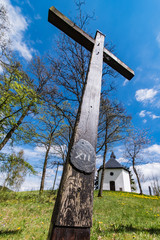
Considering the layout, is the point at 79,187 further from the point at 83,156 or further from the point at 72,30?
the point at 72,30

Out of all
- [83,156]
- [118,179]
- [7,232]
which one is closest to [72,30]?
[83,156]

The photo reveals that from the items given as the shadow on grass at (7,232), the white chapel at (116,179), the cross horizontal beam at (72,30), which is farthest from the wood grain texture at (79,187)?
the white chapel at (116,179)

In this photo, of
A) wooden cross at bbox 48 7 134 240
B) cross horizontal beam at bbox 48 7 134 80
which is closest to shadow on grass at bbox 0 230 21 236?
wooden cross at bbox 48 7 134 240

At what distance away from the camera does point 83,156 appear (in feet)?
3.83

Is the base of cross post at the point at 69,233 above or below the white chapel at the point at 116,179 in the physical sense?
below

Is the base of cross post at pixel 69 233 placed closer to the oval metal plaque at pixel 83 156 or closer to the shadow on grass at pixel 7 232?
the oval metal plaque at pixel 83 156

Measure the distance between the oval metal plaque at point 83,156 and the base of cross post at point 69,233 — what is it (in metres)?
0.42

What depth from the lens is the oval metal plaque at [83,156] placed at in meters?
1.10

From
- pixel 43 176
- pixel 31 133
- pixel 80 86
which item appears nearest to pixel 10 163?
pixel 31 133

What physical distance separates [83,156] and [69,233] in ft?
1.86

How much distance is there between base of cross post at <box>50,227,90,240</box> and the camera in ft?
2.70

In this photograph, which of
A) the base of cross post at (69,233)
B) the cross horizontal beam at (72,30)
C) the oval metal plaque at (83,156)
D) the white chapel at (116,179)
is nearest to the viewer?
the base of cross post at (69,233)

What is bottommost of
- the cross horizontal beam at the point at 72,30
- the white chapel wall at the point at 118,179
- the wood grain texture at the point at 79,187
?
the wood grain texture at the point at 79,187

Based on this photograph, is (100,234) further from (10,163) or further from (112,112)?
(10,163)
